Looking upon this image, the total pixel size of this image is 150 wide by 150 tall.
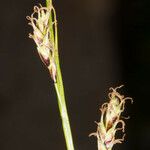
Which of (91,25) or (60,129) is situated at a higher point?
(91,25)

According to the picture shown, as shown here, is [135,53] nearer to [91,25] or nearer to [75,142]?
[91,25]

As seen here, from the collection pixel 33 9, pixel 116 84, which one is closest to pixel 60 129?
pixel 116 84

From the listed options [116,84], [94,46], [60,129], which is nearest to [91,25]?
[94,46]

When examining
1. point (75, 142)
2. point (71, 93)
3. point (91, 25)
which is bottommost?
point (75, 142)

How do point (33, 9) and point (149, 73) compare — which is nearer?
point (33, 9)

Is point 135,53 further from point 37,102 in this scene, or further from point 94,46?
point 37,102

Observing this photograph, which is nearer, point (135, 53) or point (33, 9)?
point (33, 9)
